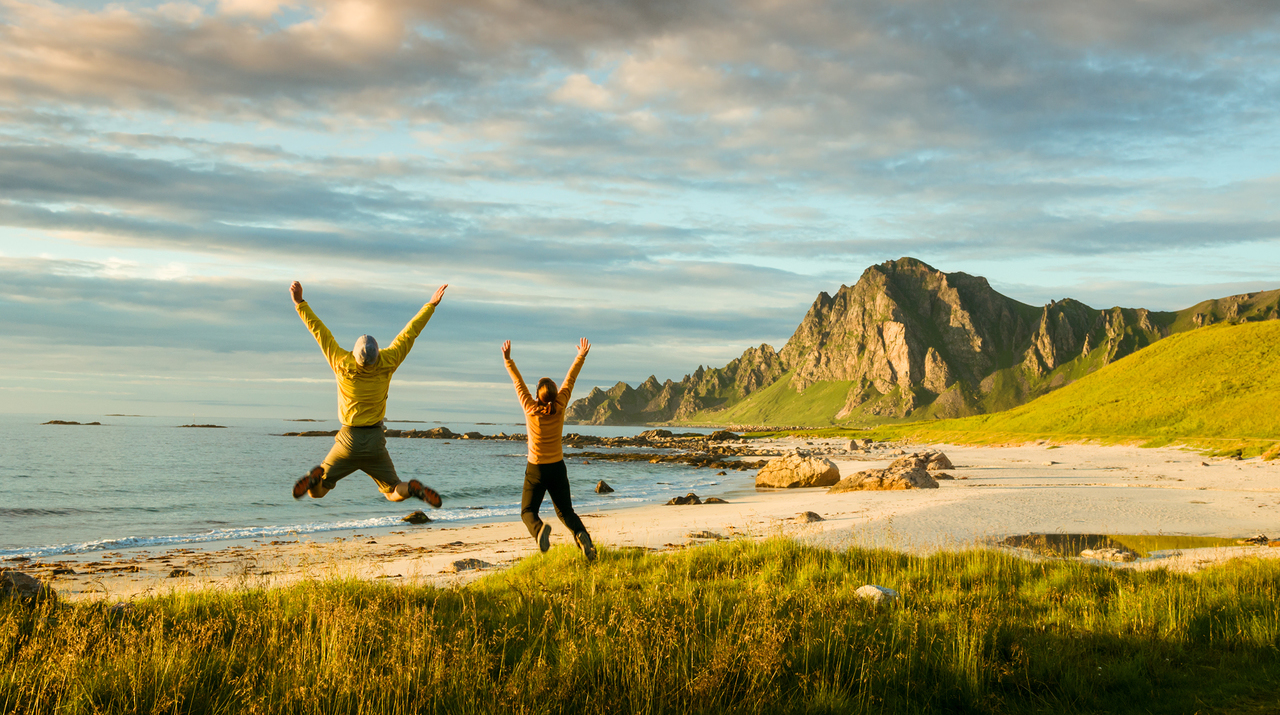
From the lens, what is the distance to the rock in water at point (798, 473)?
39.9m

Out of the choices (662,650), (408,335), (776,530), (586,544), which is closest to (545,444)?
(586,544)

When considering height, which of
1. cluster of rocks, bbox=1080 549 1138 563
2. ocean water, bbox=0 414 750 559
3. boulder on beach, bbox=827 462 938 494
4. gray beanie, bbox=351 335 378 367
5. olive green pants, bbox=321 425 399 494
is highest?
gray beanie, bbox=351 335 378 367

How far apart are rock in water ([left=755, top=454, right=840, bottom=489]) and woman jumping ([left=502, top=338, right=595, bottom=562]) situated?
98.5ft

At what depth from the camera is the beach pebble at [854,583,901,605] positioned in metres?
9.30

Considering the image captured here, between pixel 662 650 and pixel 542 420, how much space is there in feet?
17.1

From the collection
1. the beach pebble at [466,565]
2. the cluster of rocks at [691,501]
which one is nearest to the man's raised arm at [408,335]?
the beach pebble at [466,565]

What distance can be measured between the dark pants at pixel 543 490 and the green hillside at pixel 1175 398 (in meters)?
73.5

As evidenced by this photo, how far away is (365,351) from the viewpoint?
26.9ft

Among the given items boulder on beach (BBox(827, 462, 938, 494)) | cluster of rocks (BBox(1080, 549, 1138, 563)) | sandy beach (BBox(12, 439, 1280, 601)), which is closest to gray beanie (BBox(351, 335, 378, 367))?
sandy beach (BBox(12, 439, 1280, 601))

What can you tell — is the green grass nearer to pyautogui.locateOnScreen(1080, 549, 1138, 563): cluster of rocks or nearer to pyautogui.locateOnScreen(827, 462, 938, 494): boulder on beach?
pyautogui.locateOnScreen(1080, 549, 1138, 563): cluster of rocks

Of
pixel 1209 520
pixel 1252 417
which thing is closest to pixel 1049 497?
pixel 1209 520

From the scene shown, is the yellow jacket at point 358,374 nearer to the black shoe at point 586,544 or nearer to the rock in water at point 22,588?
the rock in water at point 22,588

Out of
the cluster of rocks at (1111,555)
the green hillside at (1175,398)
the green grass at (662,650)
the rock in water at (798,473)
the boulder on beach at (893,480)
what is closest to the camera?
the green grass at (662,650)

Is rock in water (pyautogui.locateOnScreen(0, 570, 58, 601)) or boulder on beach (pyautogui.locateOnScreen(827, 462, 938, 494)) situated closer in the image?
rock in water (pyautogui.locateOnScreen(0, 570, 58, 601))
